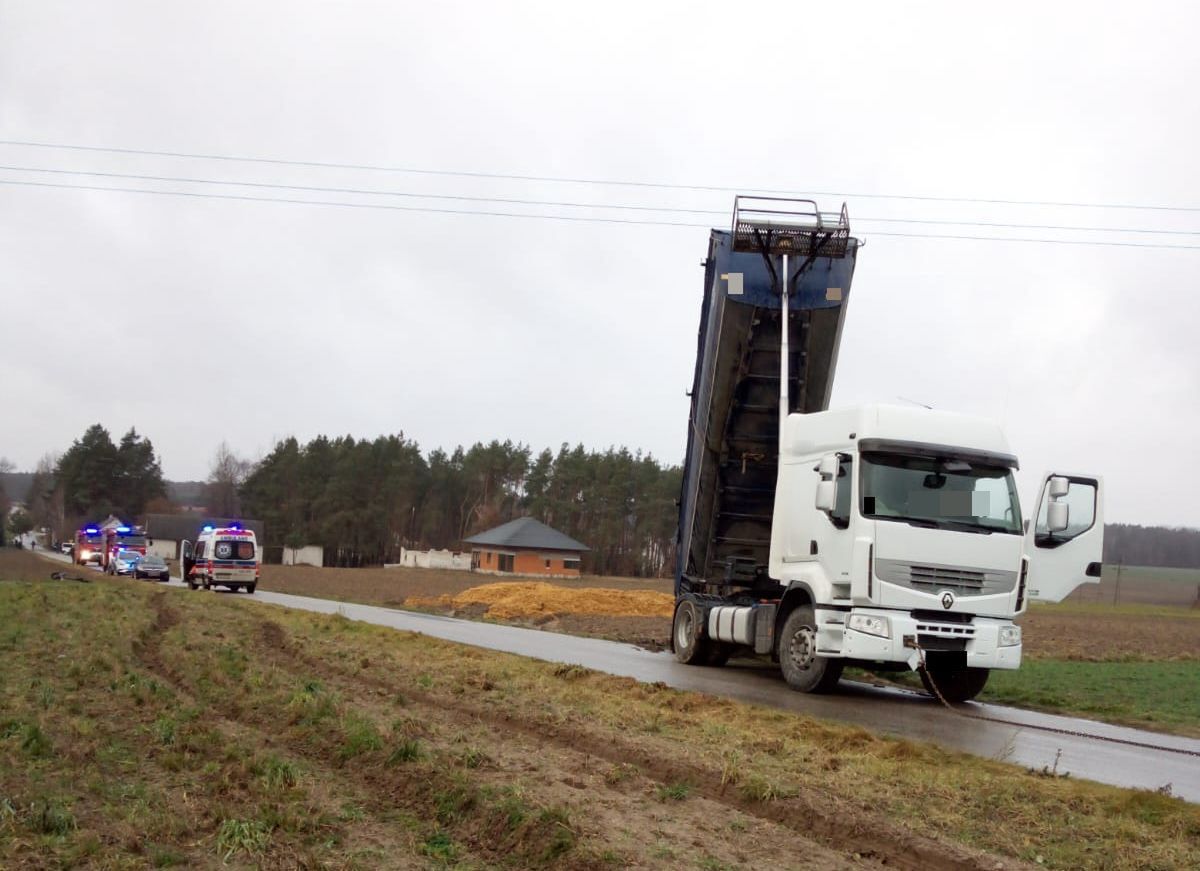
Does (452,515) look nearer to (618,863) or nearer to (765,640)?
(765,640)

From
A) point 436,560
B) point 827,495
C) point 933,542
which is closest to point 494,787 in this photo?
point 827,495

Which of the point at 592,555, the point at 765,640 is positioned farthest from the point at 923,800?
the point at 592,555

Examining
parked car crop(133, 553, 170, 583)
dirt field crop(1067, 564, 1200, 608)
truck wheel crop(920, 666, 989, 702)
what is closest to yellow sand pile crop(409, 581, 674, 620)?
parked car crop(133, 553, 170, 583)

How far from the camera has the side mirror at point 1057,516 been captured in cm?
Result: 1286

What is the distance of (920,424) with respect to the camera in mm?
13398

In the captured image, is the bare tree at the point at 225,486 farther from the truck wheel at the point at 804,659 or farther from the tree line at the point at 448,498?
the truck wheel at the point at 804,659

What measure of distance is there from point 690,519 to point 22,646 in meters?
9.86

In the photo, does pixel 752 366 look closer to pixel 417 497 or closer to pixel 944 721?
pixel 944 721

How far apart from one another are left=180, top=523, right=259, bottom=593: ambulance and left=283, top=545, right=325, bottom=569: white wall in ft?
221

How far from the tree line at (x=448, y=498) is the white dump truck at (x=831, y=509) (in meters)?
81.6

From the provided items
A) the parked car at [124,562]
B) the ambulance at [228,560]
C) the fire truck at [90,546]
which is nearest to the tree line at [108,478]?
the fire truck at [90,546]

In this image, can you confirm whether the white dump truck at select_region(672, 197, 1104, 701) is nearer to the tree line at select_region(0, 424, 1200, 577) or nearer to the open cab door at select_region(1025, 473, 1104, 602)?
the open cab door at select_region(1025, 473, 1104, 602)

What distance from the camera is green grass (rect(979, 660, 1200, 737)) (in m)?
13.4

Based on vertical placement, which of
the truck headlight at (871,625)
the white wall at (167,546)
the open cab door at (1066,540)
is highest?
the open cab door at (1066,540)
